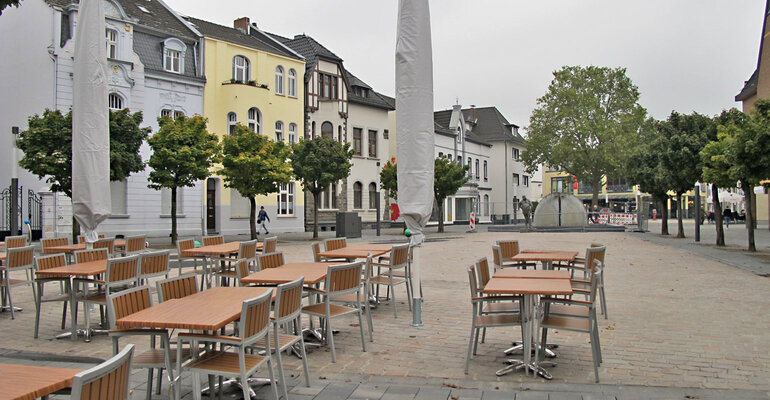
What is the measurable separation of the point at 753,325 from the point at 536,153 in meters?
47.4

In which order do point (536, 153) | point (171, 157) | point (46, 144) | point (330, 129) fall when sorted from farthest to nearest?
point (536, 153), point (330, 129), point (171, 157), point (46, 144)

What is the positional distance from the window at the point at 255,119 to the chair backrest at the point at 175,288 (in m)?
27.8

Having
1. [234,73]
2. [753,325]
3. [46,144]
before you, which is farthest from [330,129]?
[753,325]

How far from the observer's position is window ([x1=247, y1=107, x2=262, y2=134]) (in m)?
32.1

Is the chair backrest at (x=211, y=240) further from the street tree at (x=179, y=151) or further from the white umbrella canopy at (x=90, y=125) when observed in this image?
the street tree at (x=179, y=151)

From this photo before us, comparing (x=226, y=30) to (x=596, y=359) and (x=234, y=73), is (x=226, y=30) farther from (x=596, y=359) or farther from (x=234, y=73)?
(x=596, y=359)

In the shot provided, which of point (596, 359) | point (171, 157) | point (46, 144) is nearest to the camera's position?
point (596, 359)

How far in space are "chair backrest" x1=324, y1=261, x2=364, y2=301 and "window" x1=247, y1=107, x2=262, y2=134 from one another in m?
27.1

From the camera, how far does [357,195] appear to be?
41.8 metres

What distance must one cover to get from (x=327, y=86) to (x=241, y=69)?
25.1 ft

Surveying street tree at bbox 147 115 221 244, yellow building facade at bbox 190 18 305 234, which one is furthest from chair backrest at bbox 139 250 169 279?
yellow building facade at bbox 190 18 305 234

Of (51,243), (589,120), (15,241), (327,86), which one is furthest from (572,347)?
(589,120)

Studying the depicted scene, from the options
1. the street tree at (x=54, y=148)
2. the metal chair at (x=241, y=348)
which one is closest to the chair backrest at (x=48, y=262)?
the metal chair at (x=241, y=348)

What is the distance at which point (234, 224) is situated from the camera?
3197cm
